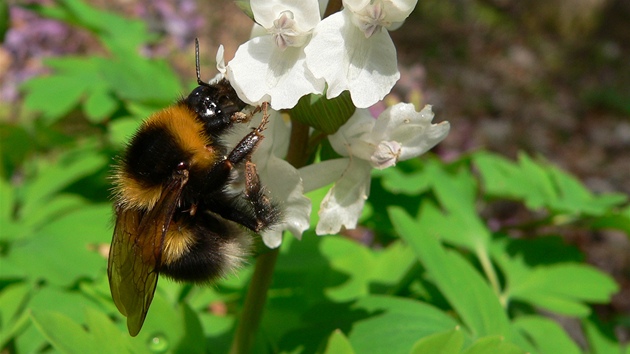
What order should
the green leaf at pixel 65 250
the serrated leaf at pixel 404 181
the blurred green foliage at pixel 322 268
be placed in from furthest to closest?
the serrated leaf at pixel 404 181
the green leaf at pixel 65 250
the blurred green foliage at pixel 322 268

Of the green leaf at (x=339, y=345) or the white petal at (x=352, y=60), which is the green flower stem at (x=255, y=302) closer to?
the green leaf at (x=339, y=345)

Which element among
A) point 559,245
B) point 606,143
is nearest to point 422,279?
point 559,245

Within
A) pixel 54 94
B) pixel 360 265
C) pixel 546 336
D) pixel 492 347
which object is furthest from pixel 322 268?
pixel 54 94

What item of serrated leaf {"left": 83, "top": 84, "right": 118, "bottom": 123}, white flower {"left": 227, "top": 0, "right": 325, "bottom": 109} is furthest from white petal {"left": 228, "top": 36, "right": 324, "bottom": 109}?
serrated leaf {"left": 83, "top": 84, "right": 118, "bottom": 123}

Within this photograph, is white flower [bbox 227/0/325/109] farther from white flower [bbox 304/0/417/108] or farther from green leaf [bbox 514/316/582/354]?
green leaf [bbox 514/316/582/354]

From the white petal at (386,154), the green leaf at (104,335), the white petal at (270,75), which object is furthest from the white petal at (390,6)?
the green leaf at (104,335)

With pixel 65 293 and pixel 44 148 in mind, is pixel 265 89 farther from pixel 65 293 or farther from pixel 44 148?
pixel 44 148

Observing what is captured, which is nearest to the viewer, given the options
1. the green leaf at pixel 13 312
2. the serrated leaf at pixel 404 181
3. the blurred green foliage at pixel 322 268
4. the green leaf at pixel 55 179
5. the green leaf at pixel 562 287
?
the blurred green foliage at pixel 322 268
